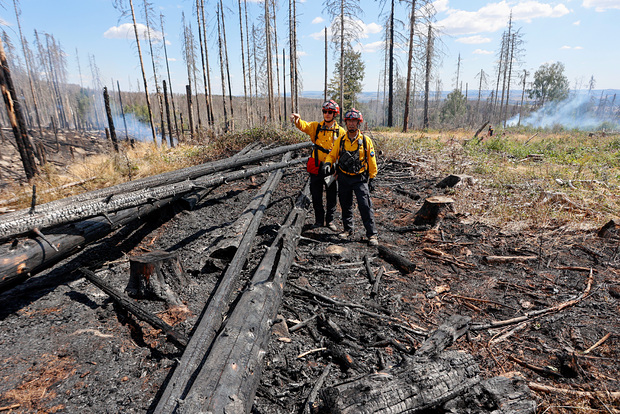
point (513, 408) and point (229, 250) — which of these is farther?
point (229, 250)

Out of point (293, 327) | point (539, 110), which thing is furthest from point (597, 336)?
point (539, 110)

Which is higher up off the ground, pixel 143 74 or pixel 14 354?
pixel 143 74

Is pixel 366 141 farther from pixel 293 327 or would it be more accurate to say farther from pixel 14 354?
pixel 14 354

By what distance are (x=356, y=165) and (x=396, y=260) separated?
1786 millimetres

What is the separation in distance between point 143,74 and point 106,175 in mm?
13442

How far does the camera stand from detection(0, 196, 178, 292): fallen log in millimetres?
3131

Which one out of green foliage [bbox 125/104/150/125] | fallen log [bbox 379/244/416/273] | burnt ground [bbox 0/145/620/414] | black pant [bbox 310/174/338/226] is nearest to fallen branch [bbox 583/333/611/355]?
burnt ground [bbox 0/145/620/414]

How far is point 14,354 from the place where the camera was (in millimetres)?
2785

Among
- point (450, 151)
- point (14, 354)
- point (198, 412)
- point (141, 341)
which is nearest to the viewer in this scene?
point (198, 412)

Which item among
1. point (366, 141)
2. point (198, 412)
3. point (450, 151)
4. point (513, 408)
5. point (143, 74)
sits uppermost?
point (143, 74)

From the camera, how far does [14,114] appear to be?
891 centimetres

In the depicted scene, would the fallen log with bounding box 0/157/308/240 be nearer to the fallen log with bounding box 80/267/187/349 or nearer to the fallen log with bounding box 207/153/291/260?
the fallen log with bounding box 80/267/187/349

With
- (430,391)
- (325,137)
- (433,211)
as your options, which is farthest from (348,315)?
(325,137)

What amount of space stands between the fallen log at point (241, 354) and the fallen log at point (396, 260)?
1.90m
